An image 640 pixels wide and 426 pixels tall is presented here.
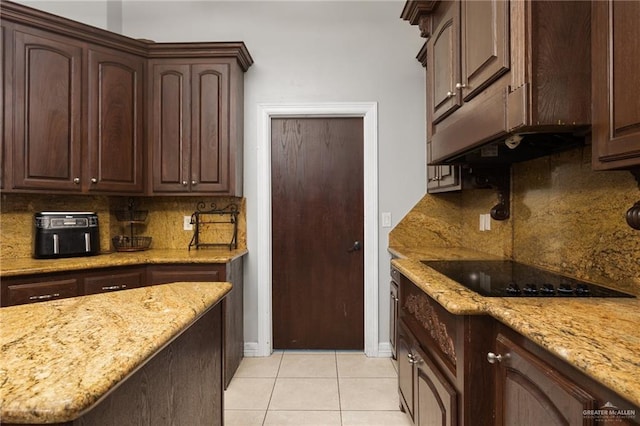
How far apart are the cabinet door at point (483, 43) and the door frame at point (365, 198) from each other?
138 centimetres

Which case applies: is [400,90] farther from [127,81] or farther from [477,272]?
[127,81]

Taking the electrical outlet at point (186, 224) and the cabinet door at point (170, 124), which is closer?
the cabinet door at point (170, 124)

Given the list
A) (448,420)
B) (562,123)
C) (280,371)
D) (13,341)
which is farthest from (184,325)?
(280,371)

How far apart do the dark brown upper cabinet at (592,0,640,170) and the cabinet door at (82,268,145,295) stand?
98.9 inches

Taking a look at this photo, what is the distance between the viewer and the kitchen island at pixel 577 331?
633mm

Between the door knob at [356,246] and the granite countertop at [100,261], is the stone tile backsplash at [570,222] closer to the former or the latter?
the door knob at [356,246]

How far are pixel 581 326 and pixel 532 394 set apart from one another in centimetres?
21

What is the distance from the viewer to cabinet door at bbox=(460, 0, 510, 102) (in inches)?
47.5

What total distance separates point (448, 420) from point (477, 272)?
2.31ft

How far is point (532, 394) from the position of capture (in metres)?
0.88

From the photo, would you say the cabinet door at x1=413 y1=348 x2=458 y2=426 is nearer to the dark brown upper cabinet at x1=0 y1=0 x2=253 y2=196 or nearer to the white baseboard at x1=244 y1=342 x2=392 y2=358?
the white baseboard at x1=244 y1=342 x2=392 y2=358

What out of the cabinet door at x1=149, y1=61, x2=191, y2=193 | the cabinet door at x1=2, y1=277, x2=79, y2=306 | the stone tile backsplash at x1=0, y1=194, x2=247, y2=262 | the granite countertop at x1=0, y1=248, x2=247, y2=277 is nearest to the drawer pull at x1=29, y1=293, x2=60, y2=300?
the cabinet door at x1=2, y1=277, x2=79, y2=306

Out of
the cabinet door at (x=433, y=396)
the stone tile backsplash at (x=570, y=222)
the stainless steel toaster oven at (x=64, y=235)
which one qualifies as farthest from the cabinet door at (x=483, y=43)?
the stainless steel toaster oven at (x=64, y=235)

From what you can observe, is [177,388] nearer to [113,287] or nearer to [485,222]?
[113,287]
